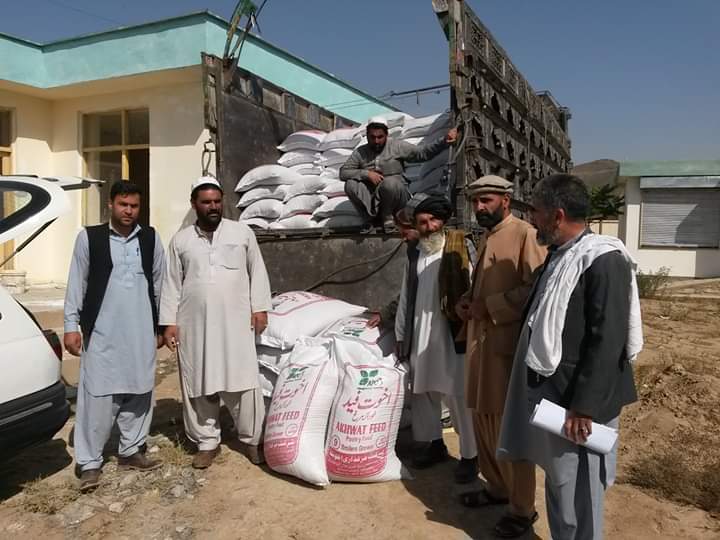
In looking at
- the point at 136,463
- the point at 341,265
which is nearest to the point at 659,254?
the point at 341,265

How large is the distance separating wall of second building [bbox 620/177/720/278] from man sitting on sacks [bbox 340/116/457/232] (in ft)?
36.0

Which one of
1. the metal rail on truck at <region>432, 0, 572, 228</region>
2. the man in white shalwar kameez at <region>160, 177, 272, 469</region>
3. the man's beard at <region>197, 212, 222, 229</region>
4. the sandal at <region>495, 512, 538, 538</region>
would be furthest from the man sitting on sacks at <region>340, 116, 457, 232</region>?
the sandal at <region>495, 512, 538, 538</region>

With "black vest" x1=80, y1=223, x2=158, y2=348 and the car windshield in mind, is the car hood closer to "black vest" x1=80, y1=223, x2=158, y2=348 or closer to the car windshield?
the car windshield

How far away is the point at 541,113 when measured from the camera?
6238 mm

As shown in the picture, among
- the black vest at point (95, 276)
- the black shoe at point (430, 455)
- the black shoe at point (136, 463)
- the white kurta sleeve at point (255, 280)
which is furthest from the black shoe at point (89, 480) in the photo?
the black shoe at point (430, 455)

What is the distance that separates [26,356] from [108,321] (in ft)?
1.35

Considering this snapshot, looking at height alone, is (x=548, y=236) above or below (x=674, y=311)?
above

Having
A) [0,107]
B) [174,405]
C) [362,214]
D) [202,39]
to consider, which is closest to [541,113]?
[362,214]

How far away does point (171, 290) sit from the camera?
3.22m

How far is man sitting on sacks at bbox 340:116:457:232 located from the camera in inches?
161

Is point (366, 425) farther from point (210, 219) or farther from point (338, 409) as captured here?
point (210, 219)

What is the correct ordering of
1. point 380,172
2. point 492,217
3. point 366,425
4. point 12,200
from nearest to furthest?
point 492,217 → point 12,200 → point 366,425 → point 380,172

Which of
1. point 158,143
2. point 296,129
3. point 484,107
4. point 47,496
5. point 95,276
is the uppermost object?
point 158,143

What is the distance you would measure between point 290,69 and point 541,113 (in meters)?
4.23
